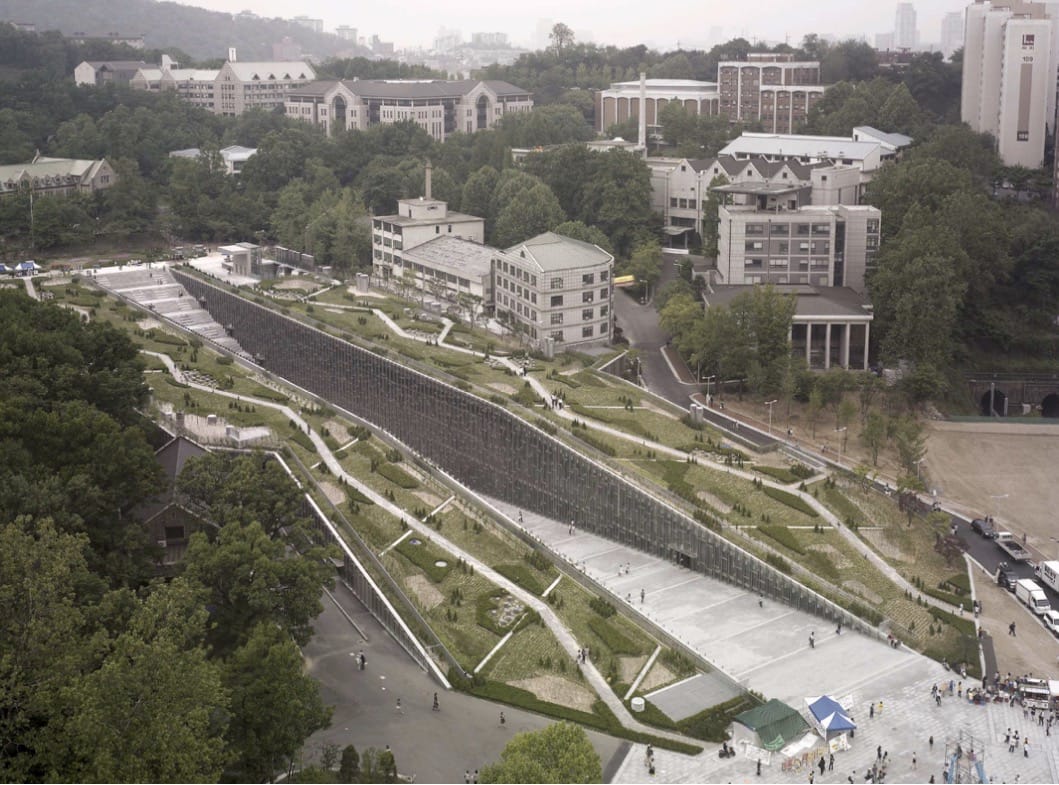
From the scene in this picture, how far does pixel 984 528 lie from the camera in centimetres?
4466

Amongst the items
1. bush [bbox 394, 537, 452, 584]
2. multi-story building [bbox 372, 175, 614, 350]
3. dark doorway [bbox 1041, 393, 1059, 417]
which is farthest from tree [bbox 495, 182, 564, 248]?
bush [bbox 394, 537, 452, 584]

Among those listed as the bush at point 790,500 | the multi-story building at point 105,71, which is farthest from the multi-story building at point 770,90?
the bush at point 790,500

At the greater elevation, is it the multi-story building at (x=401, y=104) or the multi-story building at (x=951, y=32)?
the multi-story building at (x=951, y=32)

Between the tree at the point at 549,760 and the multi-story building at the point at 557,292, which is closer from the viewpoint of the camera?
the tree at the point at 549,760

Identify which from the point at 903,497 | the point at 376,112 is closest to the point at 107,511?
the point at 903,497

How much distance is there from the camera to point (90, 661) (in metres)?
24.8

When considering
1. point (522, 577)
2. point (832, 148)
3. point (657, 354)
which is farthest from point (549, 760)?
point (832, 148)

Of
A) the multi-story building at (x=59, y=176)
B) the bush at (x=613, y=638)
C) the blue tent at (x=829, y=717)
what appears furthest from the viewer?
the multi-story building at (x=59, y=176)

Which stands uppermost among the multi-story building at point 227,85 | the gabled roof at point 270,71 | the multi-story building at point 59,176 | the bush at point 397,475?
the gabled roof at point 270,71

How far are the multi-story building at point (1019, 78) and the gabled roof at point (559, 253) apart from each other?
34.4 m

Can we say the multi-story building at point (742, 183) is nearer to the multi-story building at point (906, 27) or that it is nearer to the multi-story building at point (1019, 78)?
the multi-story building at point (1019, 78)

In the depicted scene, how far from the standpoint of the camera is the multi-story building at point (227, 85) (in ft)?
403

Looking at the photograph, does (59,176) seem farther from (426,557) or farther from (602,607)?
(602,607)

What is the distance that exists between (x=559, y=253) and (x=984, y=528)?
79.3 feet
